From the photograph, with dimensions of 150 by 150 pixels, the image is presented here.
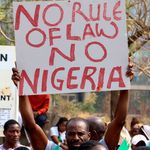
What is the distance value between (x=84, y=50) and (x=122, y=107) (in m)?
0.55

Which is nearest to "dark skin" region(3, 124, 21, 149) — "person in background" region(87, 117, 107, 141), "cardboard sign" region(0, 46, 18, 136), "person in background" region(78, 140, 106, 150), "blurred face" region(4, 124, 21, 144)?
"blurred face" region(4, 124, 21, 144)

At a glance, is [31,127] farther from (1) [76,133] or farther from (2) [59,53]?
(2) [59,53]

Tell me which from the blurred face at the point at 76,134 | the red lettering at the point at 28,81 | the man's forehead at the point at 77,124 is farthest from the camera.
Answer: the red lettering at the point at 28,81

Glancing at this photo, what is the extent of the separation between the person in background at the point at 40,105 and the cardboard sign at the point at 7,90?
2.64ft

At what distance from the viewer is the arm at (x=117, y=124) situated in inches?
206

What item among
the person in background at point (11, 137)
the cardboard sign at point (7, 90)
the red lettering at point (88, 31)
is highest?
the red lettering at point (88, 31)

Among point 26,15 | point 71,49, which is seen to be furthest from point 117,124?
point 26,15

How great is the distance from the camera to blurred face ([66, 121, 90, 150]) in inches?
198

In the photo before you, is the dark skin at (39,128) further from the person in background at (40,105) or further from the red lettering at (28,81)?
the person in background at (40,105)

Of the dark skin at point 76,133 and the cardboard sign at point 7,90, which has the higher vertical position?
the cardboard sign at point 7,90

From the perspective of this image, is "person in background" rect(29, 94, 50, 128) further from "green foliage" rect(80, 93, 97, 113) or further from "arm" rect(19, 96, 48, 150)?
"green foliage" rect(80, 93, 97, 113)

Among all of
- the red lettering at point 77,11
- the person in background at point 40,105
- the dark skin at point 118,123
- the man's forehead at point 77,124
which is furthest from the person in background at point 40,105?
the man's forehead at point 77,124

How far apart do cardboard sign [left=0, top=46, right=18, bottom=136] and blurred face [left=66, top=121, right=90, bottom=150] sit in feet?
11.3

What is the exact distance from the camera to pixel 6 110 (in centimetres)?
867
